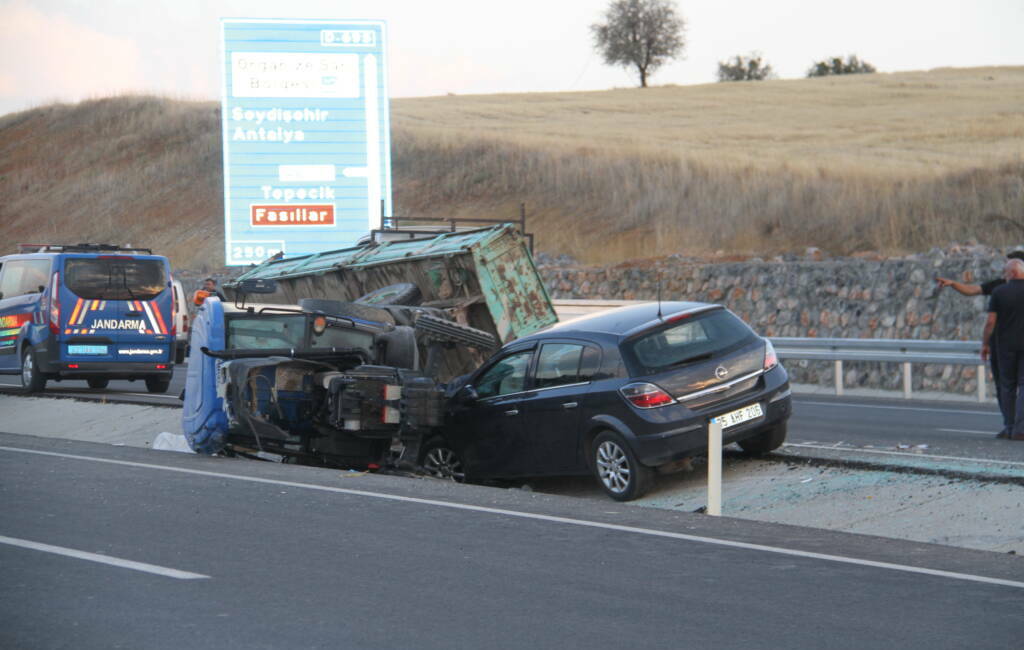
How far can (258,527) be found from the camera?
8.86m

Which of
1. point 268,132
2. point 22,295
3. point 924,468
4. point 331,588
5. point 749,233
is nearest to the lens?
point 331,588

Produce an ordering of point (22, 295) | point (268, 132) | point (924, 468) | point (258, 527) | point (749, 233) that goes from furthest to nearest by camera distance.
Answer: point (749, 233), point (268, 132), point (22, 295), point (924, 468), point (258, 527)

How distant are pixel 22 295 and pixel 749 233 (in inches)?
1005

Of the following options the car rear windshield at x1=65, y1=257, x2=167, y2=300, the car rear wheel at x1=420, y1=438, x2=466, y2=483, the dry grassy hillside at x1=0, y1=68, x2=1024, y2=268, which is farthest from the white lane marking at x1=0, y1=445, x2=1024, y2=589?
the dry grassy hillside at x1=0, y1=68, x2=1024, y2=268

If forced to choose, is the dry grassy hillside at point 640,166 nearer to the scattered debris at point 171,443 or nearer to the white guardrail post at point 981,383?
the white guardrail post at point 981,383

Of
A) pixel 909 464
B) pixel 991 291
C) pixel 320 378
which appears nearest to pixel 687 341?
pixel 909 464

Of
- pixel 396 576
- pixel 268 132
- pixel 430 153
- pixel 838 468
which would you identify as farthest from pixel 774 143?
pixel 396 576

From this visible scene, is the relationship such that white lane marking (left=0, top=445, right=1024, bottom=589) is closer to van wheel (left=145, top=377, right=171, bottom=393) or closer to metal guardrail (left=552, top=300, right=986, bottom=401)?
van wheel (left=145, top=377, right=171, bottom=393)

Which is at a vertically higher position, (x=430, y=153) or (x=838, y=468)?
(x=430, y=153)

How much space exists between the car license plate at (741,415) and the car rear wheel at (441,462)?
270 cm

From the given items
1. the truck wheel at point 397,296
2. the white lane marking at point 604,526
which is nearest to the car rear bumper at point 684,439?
the white lane marking at point 604,526

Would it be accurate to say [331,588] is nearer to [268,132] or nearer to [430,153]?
[268,132]

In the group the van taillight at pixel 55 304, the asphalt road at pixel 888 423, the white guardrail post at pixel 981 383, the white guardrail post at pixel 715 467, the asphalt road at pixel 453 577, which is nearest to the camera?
the asphalt road at pixel 453 577

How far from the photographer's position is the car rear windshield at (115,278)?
20.6 m
